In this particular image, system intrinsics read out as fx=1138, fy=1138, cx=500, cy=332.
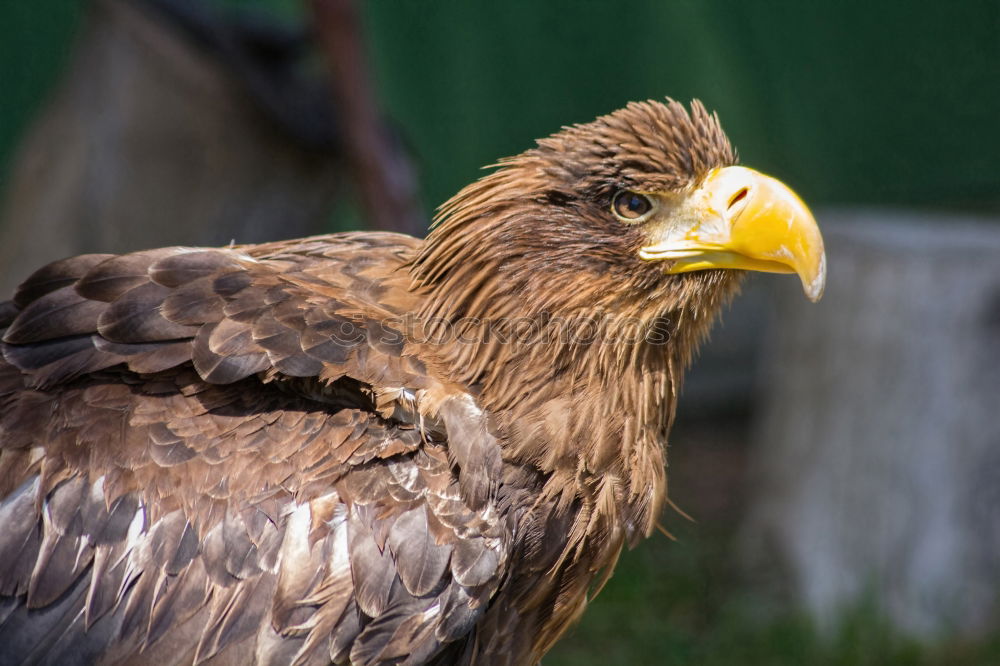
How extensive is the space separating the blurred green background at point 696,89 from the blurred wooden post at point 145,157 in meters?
0.47

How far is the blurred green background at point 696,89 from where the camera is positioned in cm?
577

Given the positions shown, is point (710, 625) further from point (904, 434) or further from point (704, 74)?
point (704, 74)

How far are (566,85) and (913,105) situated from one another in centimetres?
193

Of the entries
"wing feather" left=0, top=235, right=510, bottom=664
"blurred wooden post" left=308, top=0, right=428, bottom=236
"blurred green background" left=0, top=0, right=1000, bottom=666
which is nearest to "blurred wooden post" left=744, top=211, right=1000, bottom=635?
"blurred green background" left=0, top=0, right=1000, bottom=666

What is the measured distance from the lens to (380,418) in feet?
8.04

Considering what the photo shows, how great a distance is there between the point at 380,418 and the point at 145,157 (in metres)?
3.46

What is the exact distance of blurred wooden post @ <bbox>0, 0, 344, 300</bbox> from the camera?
5340 millimetres

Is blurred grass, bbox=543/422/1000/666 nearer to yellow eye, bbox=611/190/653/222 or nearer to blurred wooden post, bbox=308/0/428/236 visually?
blurred wooden post, bbox=308/0/428/236

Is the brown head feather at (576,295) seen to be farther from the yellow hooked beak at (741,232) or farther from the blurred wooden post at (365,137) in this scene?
the blurred wooden post at (365,137)

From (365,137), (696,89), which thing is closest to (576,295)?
(365,137)

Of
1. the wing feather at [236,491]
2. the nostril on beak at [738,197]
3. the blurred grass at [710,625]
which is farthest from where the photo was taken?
the blurred grass at [710,625]

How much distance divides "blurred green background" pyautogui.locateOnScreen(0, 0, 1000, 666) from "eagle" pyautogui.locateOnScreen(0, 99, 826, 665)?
10.5 ft

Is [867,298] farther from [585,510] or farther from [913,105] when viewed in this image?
[585,510]

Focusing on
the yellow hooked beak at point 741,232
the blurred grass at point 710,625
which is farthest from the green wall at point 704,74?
the yellow hooked beak at point 741,232
